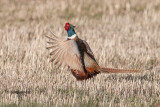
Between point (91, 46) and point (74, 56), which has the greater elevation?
point (91, 46)

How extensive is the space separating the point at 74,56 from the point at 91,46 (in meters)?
3.62

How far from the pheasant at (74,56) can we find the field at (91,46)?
8.3 inches

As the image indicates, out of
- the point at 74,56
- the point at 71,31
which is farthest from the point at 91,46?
the point at 74,56

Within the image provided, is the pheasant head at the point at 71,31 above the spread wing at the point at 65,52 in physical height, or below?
above

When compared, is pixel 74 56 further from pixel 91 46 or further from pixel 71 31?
pixel 91 46

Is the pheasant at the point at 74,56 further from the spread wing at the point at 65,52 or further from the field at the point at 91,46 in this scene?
the field at the point at 91,46

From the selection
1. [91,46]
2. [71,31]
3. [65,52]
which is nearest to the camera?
[65,52]

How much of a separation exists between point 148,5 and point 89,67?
1006cm

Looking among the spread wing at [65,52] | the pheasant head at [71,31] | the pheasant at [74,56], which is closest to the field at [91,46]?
the pheasant at [74,56]

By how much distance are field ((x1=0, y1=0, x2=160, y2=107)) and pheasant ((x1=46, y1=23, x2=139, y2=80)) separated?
211 millimetres

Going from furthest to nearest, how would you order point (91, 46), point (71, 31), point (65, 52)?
point (91, 46)
point (71, 31)
point (65, 52)

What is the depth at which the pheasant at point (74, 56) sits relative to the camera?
6398 millimetres

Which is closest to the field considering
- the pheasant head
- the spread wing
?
the spread wing

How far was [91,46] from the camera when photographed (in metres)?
10.0
